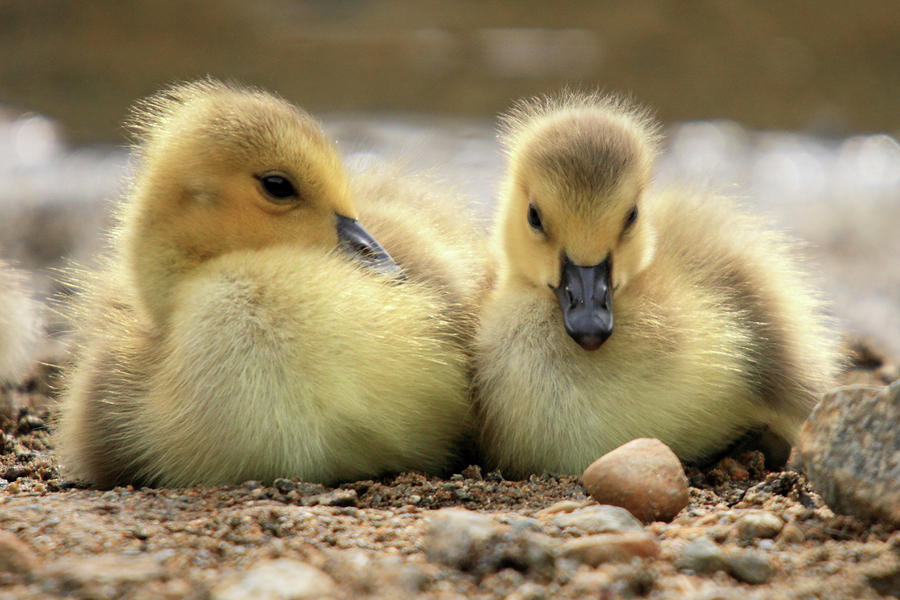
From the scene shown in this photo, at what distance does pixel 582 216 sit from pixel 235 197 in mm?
932

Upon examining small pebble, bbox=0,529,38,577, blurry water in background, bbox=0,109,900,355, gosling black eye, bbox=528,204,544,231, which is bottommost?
small pebble, bbox=0,529,38,577

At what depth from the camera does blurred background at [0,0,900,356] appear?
6.88 meters

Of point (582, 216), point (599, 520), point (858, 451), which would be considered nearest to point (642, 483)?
point (599, 520)

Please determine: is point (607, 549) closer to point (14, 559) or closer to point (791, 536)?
point (791, 536)

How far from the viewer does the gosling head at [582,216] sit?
279 cm

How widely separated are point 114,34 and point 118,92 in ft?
6.91

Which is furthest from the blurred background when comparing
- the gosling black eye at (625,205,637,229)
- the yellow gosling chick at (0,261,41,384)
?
the gosling black eye at (625,205,637,229)

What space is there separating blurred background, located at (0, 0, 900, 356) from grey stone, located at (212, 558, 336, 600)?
12.5 feet

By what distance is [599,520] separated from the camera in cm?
216

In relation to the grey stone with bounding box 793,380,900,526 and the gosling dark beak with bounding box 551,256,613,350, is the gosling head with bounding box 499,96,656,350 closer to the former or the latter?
the gosling dark beak with bounding box 551,256,613,350

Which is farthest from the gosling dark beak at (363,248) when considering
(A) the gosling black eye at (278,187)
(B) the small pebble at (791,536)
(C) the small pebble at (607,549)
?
(B) the small pebble at (791,536)

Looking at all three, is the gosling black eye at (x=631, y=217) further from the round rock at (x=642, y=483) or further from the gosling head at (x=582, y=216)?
the round rock at (x=642, y=483)

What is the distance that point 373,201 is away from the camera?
353 centimetres

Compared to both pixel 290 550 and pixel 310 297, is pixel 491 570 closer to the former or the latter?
pixel 290 550
